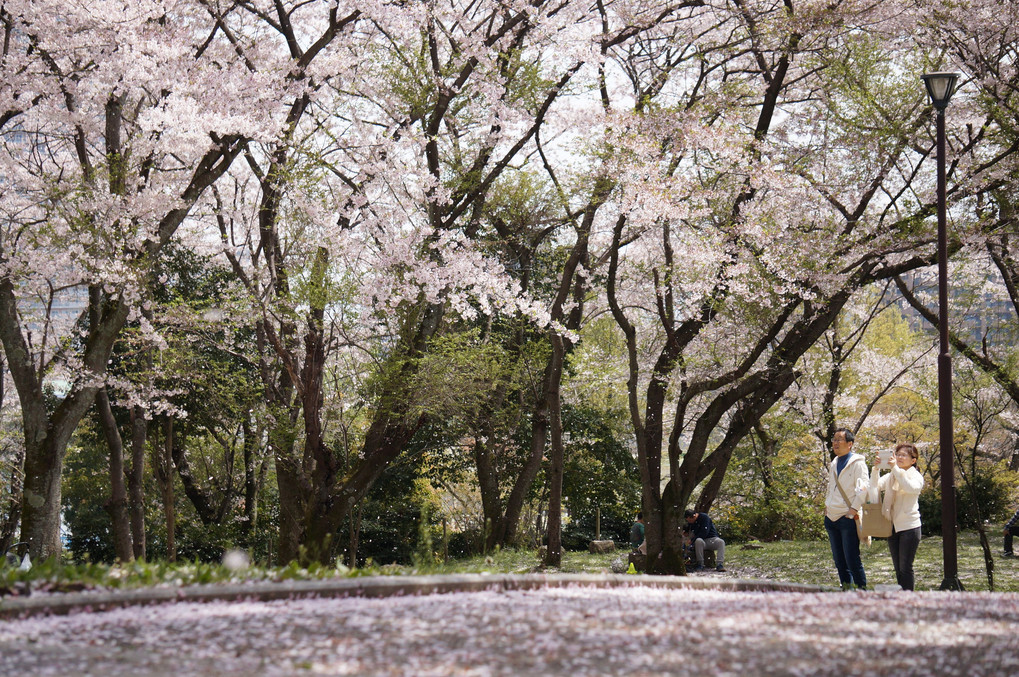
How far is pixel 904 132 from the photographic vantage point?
41.3 ft

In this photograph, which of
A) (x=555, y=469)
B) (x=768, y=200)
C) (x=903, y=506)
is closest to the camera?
(x=903, y=506)

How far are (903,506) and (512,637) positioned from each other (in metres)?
5.10

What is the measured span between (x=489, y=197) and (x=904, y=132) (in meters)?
7.58

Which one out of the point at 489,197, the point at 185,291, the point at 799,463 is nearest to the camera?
the point at 489,197

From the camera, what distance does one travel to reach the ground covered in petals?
4105 millimetres

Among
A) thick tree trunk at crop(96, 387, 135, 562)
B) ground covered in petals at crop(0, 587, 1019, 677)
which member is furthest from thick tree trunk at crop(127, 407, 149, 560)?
ground covered in petals at crop(0, 587, 1019, 677)

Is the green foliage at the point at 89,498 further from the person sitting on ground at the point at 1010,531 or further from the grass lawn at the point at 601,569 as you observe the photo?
the person sitting on ground at the point at 1010,531

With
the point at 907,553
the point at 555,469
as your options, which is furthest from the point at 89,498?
the point at 907,553

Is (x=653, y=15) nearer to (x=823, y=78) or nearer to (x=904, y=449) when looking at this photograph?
(x=823, y=78)

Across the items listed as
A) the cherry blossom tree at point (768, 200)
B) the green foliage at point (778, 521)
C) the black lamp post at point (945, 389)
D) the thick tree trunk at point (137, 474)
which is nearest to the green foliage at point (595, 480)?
the green foliage at point (778, 521)

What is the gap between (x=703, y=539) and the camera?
14969 mm

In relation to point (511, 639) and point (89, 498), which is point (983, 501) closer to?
point (511, 639)

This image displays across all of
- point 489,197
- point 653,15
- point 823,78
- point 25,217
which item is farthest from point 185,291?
point 823,78

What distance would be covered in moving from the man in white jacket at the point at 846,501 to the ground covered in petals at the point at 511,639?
84.2 inches
